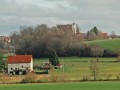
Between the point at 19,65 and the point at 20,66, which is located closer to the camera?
the point at 20,66

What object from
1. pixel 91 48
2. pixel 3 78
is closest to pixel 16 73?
pixel 3 78

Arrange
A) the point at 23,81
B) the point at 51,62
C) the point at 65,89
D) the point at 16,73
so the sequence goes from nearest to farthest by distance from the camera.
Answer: the point at 65,89 → the point at 23,81 → the point at 16,73 → the point at 51,62

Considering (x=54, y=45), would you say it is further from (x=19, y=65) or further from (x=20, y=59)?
(x=19, y=65)

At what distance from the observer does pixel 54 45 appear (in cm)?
15038

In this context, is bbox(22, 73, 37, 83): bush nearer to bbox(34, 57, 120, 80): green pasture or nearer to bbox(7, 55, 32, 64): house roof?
bbox(34, 57, 120, 80): green pasture

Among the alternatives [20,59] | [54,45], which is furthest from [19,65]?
[54,45]

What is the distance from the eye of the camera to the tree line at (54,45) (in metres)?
141

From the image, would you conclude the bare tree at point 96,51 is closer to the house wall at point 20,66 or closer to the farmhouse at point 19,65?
the farmhouse at point 19,65

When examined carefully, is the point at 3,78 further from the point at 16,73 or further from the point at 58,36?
the point at 58,36

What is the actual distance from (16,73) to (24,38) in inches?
2547

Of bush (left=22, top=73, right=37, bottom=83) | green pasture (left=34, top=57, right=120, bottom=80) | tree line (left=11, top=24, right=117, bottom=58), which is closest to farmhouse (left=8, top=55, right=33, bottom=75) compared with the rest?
green pasture (left=34, top=57, right=120, bottom=80)

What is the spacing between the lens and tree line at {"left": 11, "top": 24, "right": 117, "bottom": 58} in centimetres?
14099

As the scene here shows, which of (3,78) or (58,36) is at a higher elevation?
(58,36)

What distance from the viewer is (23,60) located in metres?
104
